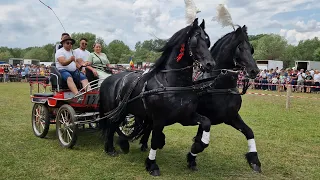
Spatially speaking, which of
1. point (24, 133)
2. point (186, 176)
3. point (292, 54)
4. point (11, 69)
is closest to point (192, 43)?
point (186, 176)

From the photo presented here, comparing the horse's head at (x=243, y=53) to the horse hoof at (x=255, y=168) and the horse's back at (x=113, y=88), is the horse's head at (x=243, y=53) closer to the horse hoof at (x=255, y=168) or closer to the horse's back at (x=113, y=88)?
the horse hoof at (x=255, y=168)

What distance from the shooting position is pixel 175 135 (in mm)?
8414

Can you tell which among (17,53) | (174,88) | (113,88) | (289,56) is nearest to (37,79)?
(113,88)

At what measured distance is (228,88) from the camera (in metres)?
5.65

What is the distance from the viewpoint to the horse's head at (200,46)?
484 centimetres

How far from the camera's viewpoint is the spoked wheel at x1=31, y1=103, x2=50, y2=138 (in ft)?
25.1

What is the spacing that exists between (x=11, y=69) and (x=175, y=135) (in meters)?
31.3

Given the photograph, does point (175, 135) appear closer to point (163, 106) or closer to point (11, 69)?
point (163, 106)

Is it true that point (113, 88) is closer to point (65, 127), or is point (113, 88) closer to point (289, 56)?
point (65, 127)

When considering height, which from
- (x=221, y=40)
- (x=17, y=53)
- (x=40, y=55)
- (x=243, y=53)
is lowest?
(x=243, y=53)

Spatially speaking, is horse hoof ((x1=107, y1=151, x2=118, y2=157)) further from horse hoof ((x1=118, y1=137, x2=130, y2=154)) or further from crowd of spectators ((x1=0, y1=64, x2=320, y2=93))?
crowd of spectators ((x1=0, y1=64, x2=320, y2=93))

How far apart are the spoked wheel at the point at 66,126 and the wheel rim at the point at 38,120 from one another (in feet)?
2.77

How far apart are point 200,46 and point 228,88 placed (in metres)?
1.08

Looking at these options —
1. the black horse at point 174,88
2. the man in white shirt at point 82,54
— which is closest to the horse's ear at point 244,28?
the black horse at point 174,88
